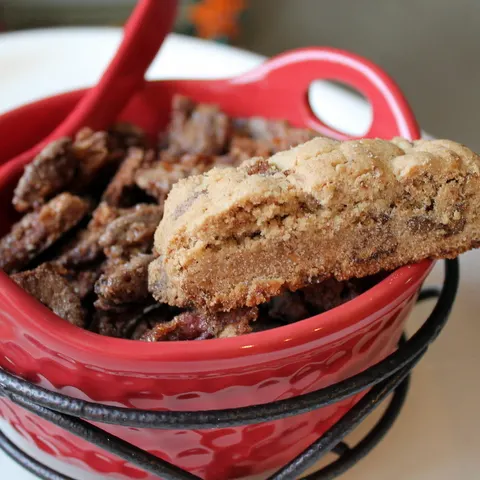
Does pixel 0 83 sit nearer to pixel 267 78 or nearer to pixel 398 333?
pixel 267 78

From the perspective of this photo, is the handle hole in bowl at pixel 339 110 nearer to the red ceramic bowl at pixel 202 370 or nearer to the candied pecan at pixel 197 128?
the candied pecan at pixel 197 128

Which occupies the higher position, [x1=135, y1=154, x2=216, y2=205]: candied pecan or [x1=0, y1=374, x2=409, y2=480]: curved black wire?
[x1=135, y1=154, x2=216, y2=205]: candied pecan

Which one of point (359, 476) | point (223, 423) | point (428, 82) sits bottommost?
point (359, 476)

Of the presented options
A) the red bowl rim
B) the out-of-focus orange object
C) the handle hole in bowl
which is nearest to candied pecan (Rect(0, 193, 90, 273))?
the red bowl rim

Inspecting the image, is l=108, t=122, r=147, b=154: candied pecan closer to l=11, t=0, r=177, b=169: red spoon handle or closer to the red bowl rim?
l=11, t=0, r=177, b=169: red spoon handle

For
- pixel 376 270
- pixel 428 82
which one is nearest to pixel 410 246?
pixel 376 270

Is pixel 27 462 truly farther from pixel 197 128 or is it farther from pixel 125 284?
pixel 197 128

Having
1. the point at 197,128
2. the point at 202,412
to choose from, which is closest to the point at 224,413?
the point at 202,412
